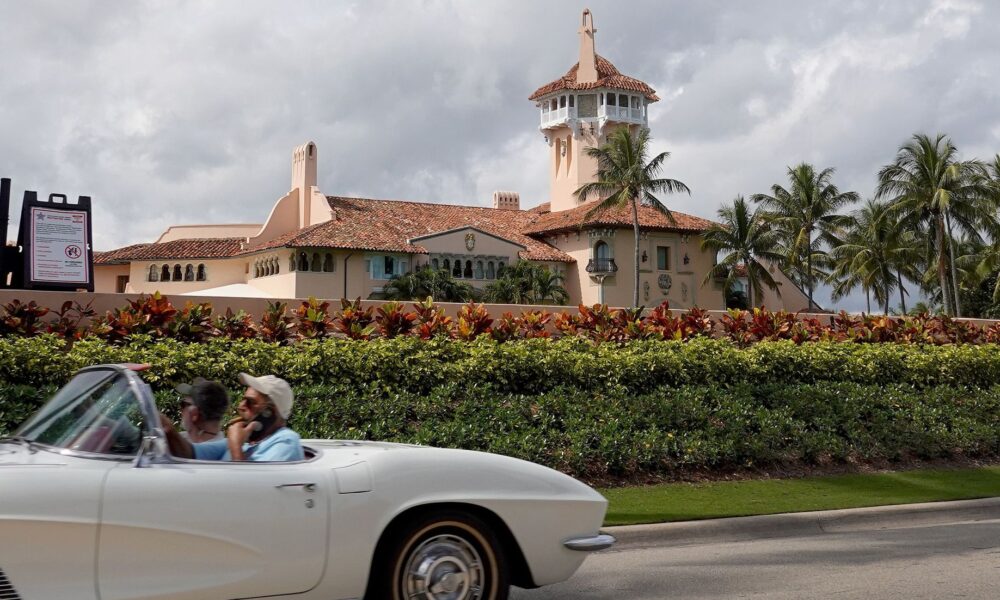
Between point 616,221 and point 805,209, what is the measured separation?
11384 millimetres

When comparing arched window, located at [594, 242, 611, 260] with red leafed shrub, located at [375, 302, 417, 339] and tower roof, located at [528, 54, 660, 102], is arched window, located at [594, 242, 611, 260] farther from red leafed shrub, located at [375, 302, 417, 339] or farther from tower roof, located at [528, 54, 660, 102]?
red leafed shrub, located at [375, 302, 417, 339]

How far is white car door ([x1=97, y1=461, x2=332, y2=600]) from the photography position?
4.48 m

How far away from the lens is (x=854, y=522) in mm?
9828

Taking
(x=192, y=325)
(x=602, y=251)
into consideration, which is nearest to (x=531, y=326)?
(x=192, y=325)

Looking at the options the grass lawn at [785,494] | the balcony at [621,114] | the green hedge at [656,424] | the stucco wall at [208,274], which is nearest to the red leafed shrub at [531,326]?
the green hedge at [656,424]

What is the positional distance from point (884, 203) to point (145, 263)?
146 feet

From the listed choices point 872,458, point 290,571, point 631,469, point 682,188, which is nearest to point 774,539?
point 631,469

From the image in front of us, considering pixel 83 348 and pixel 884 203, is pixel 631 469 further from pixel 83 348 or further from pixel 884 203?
pixel 884 203

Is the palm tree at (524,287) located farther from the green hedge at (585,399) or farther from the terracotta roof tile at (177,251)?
the green hedge at (585,399)

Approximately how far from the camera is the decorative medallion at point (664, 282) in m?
61.4

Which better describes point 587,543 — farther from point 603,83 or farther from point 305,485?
point 603,83

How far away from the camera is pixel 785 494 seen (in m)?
10.9

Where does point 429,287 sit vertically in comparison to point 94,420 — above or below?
above

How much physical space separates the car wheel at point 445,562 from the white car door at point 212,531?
0.41 meters
